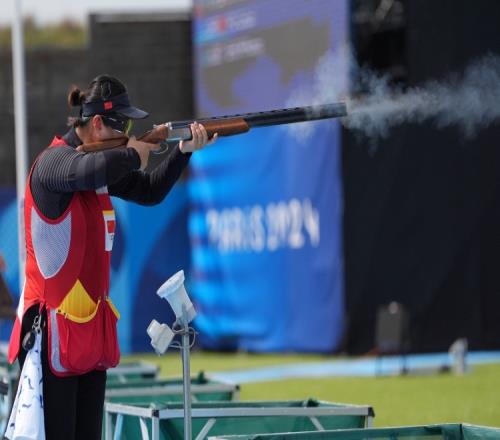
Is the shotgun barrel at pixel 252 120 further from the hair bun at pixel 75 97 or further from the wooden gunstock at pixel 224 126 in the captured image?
the hair bun at pixel 75 97

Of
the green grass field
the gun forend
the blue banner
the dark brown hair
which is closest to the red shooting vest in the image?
the dark brown hair

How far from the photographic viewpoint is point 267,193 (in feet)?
58.9

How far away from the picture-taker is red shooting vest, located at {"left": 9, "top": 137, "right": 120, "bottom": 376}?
16.3ft

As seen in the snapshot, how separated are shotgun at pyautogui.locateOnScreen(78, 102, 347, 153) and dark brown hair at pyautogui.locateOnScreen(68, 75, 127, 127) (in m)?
0.15

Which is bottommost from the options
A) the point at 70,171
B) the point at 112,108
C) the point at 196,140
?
the point at 70,171

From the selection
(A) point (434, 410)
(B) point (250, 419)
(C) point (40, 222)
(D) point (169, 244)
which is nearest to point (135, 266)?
(D) point (169, 244)

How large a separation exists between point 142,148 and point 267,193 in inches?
512

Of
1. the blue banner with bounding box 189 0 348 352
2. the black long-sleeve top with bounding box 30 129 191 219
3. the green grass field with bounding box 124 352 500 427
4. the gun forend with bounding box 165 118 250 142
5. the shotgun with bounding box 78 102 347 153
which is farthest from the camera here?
the blue banner with bounding box 189 0 348 352

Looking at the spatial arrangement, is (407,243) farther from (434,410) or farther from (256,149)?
(434,410)

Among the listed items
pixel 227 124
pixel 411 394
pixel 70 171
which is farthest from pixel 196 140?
pixel 411 394

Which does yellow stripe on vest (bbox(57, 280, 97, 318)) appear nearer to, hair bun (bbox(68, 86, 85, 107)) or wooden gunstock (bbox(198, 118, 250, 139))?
hair bun (bbox(68, 86, 85, 107))

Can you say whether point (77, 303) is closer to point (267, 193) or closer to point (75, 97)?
point (75, 97)

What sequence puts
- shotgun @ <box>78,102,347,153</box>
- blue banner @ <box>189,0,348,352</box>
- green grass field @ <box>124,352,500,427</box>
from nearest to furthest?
shotgun @ <box>78,102,347,153</box> → green grass field @ <box>124,352,500,427</box> → blue banner @ <box>189,0,348,352</box>

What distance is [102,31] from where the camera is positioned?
20.4 metres
